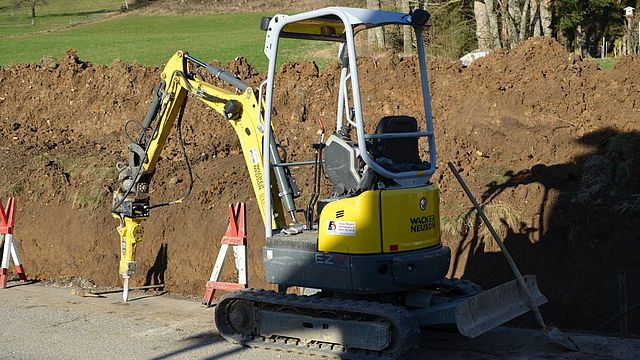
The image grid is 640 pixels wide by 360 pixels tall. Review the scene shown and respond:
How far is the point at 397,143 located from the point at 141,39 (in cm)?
4073

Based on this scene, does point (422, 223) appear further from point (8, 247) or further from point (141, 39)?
point (141, 39)

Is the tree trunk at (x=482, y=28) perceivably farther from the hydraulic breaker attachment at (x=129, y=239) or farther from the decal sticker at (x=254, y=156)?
the decal sticker at (x=254, y=156)

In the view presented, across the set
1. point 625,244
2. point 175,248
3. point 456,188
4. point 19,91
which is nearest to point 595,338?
point 625,244

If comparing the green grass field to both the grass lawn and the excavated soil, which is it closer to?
the grass lawn

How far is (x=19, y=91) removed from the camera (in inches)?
781

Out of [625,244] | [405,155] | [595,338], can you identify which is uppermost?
[405,155]

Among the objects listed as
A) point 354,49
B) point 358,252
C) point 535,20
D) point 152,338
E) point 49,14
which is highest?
point 49,14

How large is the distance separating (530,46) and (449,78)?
134cm

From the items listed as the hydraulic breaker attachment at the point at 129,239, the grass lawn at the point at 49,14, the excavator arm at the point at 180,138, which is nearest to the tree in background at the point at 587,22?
the excavator arm at the point at 180,138

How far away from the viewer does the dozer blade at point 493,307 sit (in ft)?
26.9

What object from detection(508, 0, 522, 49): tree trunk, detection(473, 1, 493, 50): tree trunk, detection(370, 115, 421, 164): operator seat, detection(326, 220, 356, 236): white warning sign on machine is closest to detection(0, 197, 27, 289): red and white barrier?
detection(326, 220, 356, 236): white warning sign on machine

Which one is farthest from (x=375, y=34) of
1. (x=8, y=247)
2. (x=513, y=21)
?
(x=8, y=247)

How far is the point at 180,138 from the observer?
10727 mm

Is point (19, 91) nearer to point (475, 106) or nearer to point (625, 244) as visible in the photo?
point (475, 106)
